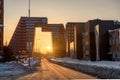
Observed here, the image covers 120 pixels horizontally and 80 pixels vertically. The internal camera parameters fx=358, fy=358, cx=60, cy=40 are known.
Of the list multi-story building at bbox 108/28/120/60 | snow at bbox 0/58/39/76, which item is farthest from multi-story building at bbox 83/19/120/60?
snow at bbox 0/58/39/76

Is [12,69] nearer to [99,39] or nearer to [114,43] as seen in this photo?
[114,43]

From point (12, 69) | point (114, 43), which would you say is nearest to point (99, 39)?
point (114, 43)

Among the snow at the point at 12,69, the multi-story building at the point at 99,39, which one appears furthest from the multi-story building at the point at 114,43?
the snow at the point at 12,69

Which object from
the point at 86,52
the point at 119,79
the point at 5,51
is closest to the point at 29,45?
the point at 119,79

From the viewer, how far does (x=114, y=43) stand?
120 m

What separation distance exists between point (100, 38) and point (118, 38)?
1348 cm

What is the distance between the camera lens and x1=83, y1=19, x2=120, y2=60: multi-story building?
128000 millimetres

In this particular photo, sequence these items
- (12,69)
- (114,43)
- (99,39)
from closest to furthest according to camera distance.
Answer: (12,69), (114,43), (99,39)

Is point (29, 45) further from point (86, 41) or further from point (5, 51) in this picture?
point (86, 41)

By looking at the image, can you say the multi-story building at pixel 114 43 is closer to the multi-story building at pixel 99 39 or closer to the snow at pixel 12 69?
the multi-story building at pixel 99 39

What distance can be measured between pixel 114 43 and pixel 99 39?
9.74 meters

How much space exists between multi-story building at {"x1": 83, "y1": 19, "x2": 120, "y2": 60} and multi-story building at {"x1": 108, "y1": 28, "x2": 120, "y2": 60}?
129 inches

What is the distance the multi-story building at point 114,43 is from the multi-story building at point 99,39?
10.8ft

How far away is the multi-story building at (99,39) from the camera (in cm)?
12800
